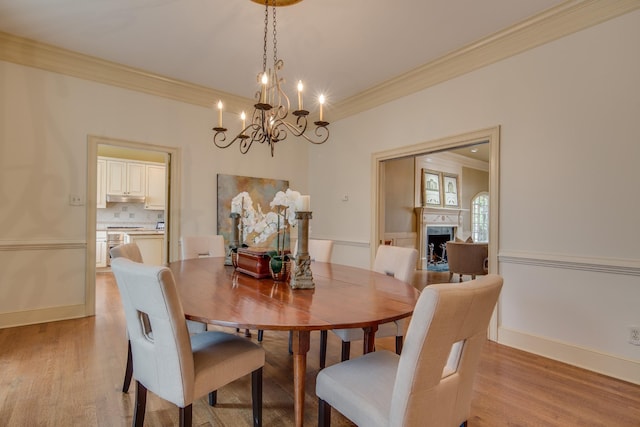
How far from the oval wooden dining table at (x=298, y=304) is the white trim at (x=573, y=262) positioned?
4.88 ft

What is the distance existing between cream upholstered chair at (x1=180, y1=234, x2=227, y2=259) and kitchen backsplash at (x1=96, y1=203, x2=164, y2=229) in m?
4.48

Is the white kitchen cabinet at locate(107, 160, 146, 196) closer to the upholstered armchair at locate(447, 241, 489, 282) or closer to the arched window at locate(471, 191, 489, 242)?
the upholstered armchair at locate(447, 241, 489, 282)

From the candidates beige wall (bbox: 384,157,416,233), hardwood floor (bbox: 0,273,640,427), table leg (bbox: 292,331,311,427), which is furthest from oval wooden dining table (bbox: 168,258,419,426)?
beige wall (bbox: 384,157,416,233)

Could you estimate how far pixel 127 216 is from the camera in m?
6.73

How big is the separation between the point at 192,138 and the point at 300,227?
119 inches

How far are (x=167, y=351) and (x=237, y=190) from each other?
10.8 feet

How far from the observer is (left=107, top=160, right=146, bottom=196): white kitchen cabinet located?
20.5 feet

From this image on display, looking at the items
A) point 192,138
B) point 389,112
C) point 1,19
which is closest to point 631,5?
point 389,112

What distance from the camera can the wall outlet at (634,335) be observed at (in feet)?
7.29

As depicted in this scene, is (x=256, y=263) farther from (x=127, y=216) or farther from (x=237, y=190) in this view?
(x=127, y=216)

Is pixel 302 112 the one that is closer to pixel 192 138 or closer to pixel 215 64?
pixel 215 64

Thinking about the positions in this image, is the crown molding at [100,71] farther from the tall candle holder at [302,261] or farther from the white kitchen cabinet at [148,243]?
the tall candle holder at [302,261]

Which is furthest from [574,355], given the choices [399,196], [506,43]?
[399,196]

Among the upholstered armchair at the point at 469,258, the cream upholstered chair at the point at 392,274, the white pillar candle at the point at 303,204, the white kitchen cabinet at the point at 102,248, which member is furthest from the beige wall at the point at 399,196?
the white kitchen cabinet at the point at 102,248
